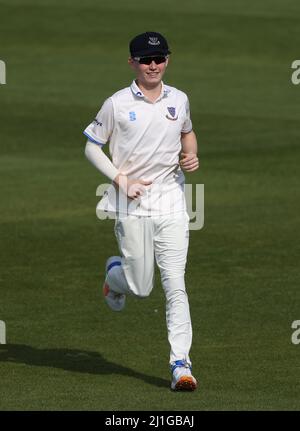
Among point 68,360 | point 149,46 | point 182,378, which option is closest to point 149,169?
point 149,46

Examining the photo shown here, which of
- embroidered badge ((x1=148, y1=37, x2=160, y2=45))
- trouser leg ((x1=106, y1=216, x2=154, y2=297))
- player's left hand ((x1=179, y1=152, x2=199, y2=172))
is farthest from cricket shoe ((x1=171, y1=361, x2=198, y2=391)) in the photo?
embroidered badge ((x1=148, y1=37, x2=160, y2=45))

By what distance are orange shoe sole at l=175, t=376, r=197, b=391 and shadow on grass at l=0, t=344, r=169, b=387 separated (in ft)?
1.44

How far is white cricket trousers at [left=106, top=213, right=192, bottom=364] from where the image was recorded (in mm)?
10758

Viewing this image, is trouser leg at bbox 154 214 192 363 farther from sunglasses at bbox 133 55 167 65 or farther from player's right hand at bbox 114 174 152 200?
sunglasses at bbox 133 55 167 65

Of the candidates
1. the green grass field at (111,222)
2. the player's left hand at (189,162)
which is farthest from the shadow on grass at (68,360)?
the player's left hand at (189,162)

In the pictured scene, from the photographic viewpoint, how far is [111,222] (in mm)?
18562

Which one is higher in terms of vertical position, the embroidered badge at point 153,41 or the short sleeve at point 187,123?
the embroidered badge at point 153,41

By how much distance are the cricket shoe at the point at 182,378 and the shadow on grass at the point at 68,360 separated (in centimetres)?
36

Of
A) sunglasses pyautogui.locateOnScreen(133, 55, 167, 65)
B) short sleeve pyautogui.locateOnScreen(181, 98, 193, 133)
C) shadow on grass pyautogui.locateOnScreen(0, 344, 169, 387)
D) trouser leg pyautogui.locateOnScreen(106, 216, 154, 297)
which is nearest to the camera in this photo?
sunglasses pyautogui.locateOnScreen(133, 55, 167, 65)

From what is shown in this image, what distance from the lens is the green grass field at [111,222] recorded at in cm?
1111

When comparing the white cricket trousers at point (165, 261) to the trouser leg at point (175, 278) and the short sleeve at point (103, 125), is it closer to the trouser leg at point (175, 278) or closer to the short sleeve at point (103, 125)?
the trouser leg at point (175, 278)

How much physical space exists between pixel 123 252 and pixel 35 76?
65.5 ft

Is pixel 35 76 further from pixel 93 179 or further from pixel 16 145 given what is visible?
pixel 93 179
